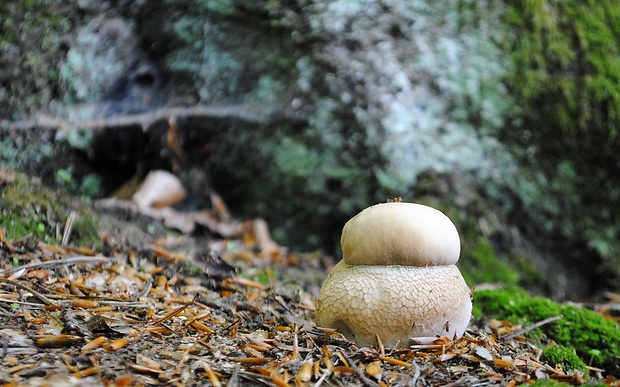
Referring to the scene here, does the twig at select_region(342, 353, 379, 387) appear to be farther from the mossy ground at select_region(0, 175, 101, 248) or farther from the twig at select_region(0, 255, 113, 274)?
the mossy ground at select_region(0, 175, 101, 248)

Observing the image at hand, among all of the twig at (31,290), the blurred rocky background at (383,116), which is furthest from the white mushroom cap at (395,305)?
the blurred rocky background at (383,116)

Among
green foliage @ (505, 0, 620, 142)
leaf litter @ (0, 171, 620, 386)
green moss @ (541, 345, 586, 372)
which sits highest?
green foliage @ (505, 0, 620, 142)

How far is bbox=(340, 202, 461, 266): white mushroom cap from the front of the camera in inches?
72.3

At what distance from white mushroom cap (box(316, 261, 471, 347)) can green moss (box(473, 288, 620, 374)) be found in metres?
0.77

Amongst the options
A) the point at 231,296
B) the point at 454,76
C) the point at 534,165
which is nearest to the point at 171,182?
the point at 231,296

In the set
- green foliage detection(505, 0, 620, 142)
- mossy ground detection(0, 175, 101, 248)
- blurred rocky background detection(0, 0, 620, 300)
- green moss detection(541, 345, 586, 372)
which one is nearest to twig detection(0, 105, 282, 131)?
blurred rocky background detection(0, 0, 620, 300)

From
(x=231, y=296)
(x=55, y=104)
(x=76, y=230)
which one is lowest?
(x=231, y=296)

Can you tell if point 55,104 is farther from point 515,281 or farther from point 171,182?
point 515,281

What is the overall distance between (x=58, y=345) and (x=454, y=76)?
3736mm

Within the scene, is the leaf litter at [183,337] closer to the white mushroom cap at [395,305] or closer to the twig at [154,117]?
the white mushroom cap at [395,305]

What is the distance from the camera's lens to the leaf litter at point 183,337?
1.45m

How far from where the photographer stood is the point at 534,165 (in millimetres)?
4113

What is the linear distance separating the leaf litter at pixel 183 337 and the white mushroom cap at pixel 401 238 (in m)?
0.32

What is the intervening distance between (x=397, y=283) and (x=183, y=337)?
81 centimetres
